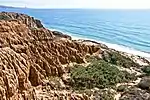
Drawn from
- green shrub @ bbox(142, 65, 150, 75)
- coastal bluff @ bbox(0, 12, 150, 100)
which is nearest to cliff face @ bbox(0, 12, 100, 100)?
coastal bluff @ bbox(0, 12, 150, 100)

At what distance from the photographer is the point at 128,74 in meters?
42.4

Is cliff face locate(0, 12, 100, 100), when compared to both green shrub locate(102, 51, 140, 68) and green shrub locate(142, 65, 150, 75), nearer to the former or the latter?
green shrub locate(102, 51, 140, 68)

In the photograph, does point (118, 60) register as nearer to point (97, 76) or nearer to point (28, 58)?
point (97, 76)

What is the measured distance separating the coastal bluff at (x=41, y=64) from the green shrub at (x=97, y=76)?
0.62 ft

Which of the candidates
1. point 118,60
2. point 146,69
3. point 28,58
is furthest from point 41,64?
point 146,69

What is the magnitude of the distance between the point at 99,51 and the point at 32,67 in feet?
58.2

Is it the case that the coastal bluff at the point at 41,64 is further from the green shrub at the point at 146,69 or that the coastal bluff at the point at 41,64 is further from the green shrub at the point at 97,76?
the green shrub at the point at 146,69

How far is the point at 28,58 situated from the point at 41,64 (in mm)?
2089

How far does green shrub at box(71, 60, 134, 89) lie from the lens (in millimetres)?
37156

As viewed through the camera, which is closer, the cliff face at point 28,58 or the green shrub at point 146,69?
the cliff face at point 28,58

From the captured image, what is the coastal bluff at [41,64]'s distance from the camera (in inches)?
1133

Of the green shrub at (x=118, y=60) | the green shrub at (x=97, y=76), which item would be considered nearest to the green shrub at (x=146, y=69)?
the green shrub at (x=118, y=60)

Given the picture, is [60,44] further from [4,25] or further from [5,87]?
[5,87]

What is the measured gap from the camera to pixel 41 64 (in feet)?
121
